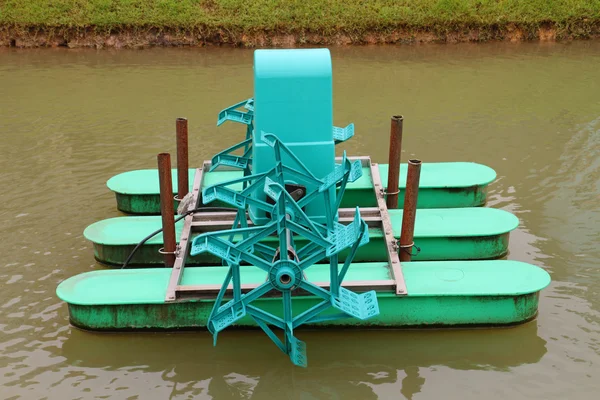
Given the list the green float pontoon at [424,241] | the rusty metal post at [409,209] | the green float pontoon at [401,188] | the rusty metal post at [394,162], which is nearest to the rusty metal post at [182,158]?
the green float pontoon at [401,188]

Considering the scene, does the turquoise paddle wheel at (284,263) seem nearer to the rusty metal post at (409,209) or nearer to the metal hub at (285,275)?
the metal hub at (285,275)

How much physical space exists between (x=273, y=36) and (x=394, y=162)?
11.9m

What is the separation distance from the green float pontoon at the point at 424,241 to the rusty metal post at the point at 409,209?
0.48m

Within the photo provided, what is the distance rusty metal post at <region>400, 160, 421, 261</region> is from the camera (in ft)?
25.1

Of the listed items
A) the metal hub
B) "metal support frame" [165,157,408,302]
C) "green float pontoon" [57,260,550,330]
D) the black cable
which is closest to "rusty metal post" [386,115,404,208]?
"metal support frame" [165,157,408,302]

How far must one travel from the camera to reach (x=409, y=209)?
7695mm

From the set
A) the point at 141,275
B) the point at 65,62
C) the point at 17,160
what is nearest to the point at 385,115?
the point at 17,160

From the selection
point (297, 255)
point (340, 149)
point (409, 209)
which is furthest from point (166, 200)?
point (340, 149)

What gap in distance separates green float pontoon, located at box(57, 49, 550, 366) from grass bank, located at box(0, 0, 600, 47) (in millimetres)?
11626

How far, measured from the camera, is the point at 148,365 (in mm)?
6891

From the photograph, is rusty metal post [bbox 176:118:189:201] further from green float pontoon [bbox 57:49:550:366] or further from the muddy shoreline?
the muddy shoreline

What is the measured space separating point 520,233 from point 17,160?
8200 mm

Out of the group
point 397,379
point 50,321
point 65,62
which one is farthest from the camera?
point 65,62

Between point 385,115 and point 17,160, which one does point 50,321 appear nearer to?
point 17,160
